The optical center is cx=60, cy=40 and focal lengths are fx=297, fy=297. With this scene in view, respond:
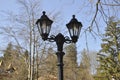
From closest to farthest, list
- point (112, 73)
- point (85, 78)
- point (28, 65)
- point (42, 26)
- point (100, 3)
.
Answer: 1. point (100, 3)
2. point (42, 26)
3. point (28, 65)
4. point (112, 73)
5. point (85, 78)

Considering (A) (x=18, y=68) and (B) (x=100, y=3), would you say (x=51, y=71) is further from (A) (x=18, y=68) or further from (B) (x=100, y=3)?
(B) (x=100, y=3)

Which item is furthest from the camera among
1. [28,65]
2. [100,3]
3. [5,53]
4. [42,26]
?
[5,53]

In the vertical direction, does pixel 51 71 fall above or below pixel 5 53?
below

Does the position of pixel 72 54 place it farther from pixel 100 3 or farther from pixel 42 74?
pixel 100 3

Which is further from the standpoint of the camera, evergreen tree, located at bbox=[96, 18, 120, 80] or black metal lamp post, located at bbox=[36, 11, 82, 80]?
evergreen tree, located at bbox=[96, 18, 120, 80]

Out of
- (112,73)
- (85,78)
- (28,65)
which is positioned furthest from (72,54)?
(85,78)

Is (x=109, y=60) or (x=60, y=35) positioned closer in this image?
(x=60, y=35)

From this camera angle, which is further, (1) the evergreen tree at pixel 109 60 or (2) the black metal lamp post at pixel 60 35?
(1) the evergreen tree at pixel 109 60

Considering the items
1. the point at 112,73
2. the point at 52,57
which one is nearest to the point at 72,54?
the point at 52,57

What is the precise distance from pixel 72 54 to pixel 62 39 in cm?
1327

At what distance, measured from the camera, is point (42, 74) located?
19453 mm

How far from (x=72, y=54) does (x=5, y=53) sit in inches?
184

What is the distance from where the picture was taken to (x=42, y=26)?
7.58m

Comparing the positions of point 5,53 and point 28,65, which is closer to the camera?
point 28,65
